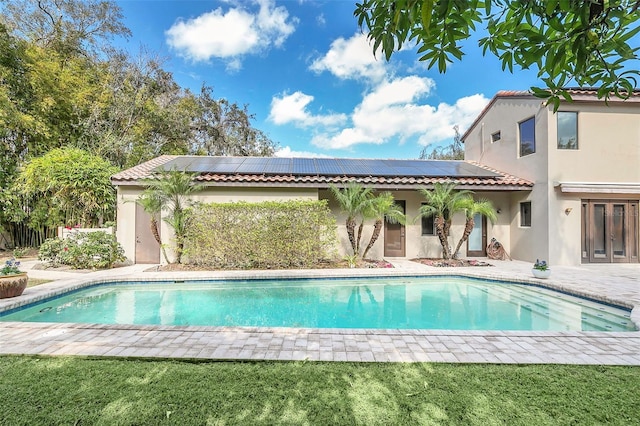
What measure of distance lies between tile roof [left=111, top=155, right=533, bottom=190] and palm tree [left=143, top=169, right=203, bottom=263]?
1013 mm

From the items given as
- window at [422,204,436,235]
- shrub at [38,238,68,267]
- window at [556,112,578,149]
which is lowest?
shrub at [38,238,68,267]

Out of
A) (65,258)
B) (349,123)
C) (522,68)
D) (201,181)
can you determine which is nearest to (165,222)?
(201,181)

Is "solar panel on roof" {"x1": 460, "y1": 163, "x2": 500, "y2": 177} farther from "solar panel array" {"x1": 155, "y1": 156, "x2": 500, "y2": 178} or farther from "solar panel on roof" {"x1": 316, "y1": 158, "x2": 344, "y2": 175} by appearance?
"solar panel on roof" {"x1": 316, "y1": 158, "x2": 344, "y2": 175}

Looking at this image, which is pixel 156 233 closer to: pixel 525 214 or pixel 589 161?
pixel 525 214

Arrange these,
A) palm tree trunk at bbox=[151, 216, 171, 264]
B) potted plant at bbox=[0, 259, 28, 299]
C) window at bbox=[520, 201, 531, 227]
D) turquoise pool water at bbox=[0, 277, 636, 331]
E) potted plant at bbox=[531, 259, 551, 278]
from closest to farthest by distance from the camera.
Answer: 1. turquoise pool water at bbox=[0, 277, 636, 331]
2. potted plant at bbox=[0, 259, 28, 299]
3. potted plant at bbox=[531, 259, 551, 278]
4. palm tree trunk at bbox=[151, 216, 171, 264]
5. window at bbox=[520, 201, 531, 227]

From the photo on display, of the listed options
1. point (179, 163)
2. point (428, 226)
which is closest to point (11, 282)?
point (179, 163)

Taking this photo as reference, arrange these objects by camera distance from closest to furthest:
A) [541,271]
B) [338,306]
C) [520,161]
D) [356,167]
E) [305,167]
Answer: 1. [338,306]
2. [541,271]
3. [520,161]
4. [305,167]
5. [356,167]

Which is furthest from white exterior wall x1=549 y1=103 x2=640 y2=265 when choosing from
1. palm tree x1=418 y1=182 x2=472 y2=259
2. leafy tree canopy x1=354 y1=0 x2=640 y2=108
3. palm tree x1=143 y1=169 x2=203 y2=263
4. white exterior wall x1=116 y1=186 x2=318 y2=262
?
palm tree x1=143 y1=169 x2=203 y2=263

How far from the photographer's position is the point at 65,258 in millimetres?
11688

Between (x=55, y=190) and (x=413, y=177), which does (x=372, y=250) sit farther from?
(x=55, y=190)

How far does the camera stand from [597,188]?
524 inches

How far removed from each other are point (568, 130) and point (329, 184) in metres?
11.4

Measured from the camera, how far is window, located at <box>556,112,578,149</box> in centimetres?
1354

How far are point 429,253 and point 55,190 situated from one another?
1934 cm
